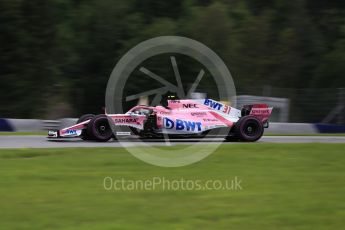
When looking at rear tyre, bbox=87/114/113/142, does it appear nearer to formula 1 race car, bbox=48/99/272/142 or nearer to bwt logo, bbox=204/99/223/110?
formula 1 race car, bbox=48/99/272/142

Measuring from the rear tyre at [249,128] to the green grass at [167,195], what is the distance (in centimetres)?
342

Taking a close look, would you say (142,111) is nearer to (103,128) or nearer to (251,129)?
(103,128)

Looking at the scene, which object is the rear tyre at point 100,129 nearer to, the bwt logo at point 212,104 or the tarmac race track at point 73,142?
the tarmac race track at point 73,142

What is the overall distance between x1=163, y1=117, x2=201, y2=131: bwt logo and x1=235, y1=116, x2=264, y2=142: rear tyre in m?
1.10

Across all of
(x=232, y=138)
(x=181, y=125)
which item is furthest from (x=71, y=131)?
(x=232, y=138)

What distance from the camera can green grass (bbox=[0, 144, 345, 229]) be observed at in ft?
20.3

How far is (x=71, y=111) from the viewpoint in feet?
94.3

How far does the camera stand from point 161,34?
3750cm

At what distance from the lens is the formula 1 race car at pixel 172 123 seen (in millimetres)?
14125

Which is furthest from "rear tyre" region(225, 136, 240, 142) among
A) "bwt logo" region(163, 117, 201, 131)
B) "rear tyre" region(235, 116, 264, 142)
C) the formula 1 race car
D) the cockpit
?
the cockpit

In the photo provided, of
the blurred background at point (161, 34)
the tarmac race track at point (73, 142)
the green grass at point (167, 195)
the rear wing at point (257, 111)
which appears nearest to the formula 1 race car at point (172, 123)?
the tarmac race track at point (73, 142)

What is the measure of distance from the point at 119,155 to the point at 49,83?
65.4ft

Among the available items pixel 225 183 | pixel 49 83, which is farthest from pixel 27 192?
pixel 49 83

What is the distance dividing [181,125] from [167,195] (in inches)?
269
